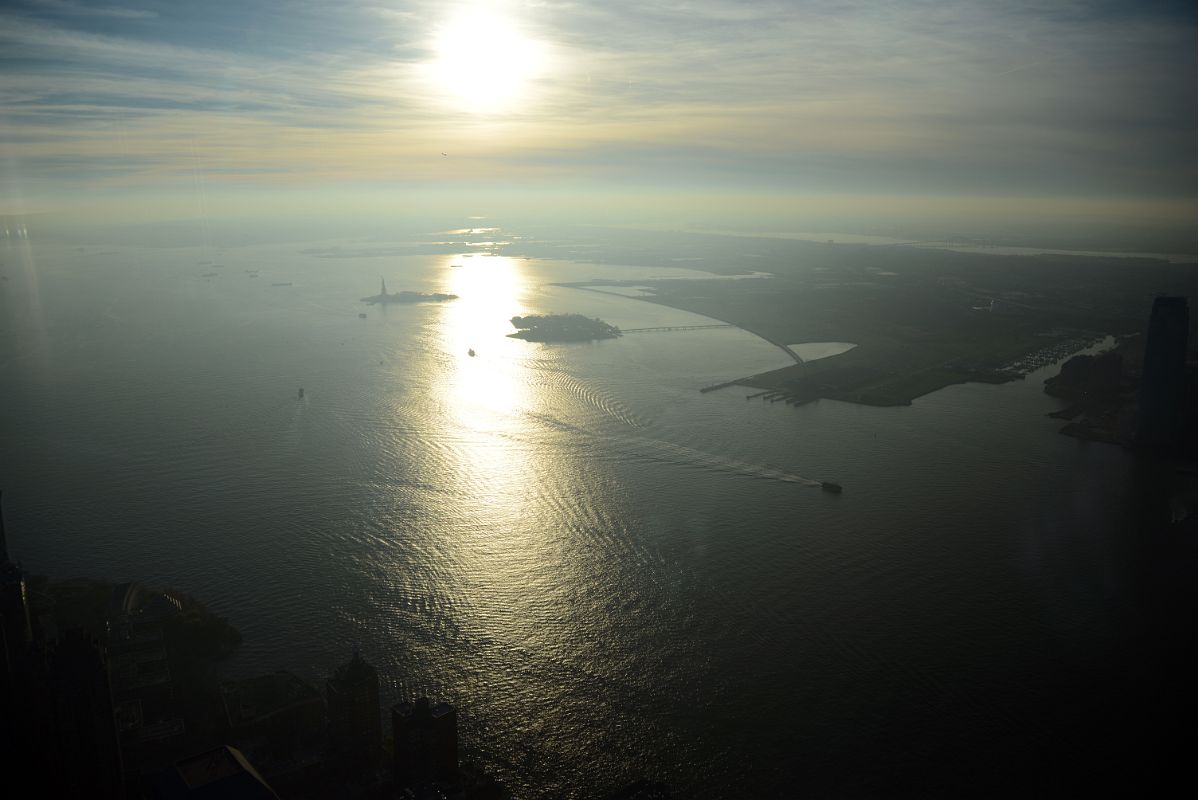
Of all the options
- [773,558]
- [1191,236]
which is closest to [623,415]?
[773,558]

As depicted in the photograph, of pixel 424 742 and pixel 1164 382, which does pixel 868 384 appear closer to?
pixel 1164 382

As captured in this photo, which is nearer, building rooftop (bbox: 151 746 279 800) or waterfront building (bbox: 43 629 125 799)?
building rooftop (bbox: 151 746 279 800)

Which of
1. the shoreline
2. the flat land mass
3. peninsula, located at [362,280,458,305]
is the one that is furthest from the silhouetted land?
the shoreline

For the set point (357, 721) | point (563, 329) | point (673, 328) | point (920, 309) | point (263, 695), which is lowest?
point (263, 695)

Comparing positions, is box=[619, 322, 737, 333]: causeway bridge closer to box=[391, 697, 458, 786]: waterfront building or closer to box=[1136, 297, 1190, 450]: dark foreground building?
box=[1136, 297, 1190, 450]: dark foreground building

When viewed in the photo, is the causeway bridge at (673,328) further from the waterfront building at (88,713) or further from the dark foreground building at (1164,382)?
the waterfront building at (88,713)

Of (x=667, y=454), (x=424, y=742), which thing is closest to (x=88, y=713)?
(x=424, y=742)

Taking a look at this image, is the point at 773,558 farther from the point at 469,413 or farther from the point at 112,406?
the point at 112,406
